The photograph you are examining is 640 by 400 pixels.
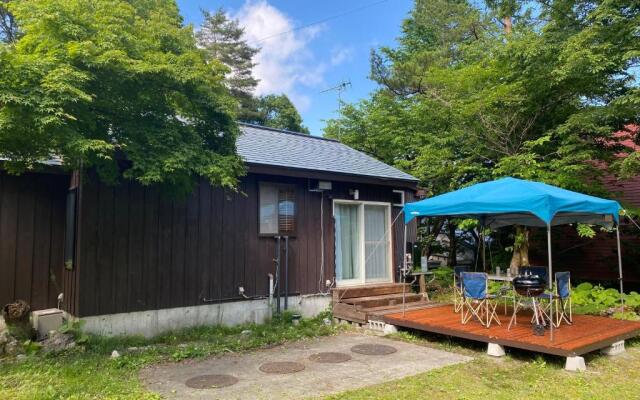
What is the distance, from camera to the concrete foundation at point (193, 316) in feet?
20.8

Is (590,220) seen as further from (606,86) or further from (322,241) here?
(322,241)

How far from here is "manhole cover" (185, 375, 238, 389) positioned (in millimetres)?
4566

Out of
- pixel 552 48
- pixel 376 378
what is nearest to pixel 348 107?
pixel 552 48

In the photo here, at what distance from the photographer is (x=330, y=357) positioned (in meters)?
5.77

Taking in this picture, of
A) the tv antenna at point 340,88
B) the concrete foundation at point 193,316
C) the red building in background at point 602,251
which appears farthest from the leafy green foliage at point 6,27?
the red building in background at point 602,251

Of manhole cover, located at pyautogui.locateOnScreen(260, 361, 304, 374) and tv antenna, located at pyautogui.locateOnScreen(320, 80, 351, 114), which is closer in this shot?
manhole cover, located at pyautogui.locateOnScreen(260, 361, 304, 374)

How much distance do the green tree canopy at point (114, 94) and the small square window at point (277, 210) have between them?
2.01 meters

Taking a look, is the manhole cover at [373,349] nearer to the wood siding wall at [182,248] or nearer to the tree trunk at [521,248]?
the wood siding wall at [182,248]

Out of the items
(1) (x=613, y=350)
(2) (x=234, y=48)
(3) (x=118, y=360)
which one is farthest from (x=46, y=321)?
(2) (x=234, y=48)

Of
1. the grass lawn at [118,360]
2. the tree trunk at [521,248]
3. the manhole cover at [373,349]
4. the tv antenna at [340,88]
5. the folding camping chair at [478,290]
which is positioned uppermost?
the tv antenna at [340,88]

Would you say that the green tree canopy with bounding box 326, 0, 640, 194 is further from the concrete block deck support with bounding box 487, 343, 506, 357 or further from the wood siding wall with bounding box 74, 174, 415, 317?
the concrete block deck support with bounding box 487, 343, 506, 357

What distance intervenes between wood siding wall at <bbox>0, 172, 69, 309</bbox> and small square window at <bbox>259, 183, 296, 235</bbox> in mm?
3286

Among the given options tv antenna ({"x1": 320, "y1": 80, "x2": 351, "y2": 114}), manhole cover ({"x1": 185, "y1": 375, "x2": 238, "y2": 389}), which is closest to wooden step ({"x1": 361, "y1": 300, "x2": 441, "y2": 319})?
manhole cover ({"x1": 185, "y1": 375, "x2": 238, "y2": 389})

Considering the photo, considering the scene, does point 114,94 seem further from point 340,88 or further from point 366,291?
point 340,88
